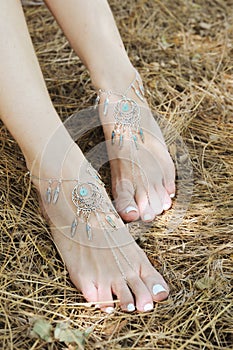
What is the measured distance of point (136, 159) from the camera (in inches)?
62.3

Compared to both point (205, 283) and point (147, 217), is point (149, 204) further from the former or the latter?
point (205, 283)

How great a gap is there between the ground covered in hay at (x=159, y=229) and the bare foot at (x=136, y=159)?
0.07 m

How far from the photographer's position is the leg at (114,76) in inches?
61.4

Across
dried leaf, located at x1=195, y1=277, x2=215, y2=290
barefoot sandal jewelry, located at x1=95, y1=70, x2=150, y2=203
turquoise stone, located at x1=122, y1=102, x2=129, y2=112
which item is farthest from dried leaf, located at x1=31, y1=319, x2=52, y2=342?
turquoise stone, located at x1=122, y1=102, x2=129, y2=112

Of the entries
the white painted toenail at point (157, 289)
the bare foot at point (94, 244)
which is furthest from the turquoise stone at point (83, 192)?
the white painted toenail at point (157, 289)

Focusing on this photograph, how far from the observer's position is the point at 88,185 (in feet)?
4.68

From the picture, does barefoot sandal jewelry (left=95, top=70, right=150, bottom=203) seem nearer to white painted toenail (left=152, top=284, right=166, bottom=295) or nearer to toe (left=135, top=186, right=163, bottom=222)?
toe (left=135, top=186, right=163, bottom=222)

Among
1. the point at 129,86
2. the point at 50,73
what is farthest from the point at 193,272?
the point at 50,73

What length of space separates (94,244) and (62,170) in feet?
0.61

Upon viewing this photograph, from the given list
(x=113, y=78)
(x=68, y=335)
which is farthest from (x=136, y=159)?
(x=68, y=335)

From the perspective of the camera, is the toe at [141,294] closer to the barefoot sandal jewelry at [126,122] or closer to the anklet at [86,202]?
the anklet at [86,202]

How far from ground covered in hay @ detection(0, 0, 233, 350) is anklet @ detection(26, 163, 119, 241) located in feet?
0.30

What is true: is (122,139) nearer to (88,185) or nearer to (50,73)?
(88,185)

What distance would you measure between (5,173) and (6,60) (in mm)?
345
